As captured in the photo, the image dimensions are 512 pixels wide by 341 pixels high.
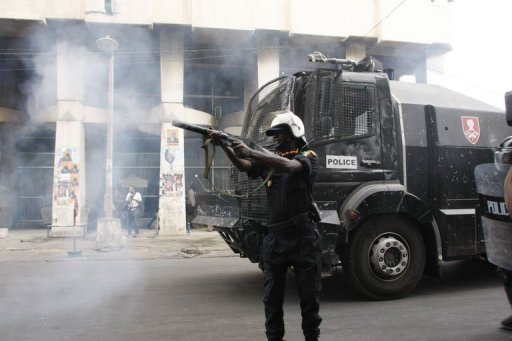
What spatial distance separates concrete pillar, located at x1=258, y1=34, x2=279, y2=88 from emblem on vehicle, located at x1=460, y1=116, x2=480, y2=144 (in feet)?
24.8

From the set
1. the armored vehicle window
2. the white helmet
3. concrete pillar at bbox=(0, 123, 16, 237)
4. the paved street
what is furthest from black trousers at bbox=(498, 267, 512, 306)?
concrete pillar at bbox=(0, 123, 16, 237)

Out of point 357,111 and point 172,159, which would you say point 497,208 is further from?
point 172,159

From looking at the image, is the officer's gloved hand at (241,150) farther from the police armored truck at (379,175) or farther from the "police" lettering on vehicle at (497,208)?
the "police" lettering on vehicle at (497,208)

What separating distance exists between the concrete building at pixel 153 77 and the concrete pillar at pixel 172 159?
0.03m

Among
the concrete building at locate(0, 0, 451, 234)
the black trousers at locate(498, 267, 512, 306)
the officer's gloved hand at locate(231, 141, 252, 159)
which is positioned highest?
the concrete building at locate(0, 0, 451, 234)

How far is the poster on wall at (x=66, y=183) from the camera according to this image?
11.4m

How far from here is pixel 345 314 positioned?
382 centimetres

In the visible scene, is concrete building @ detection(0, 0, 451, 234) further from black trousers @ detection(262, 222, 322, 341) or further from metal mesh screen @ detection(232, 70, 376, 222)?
black trousers @ detection(262, 222, 322, 341)

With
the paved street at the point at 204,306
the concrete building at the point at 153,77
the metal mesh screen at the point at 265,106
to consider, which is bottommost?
the paved street at the point at 204,306

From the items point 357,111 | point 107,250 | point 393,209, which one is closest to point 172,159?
A: point 107,250

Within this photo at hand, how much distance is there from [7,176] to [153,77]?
22.1 ft

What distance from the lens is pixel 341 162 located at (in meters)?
4.19

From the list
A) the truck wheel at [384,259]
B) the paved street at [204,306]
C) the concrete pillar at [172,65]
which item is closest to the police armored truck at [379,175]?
the truck wheel at [384,259]

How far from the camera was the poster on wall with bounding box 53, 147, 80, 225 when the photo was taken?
37.5ft
